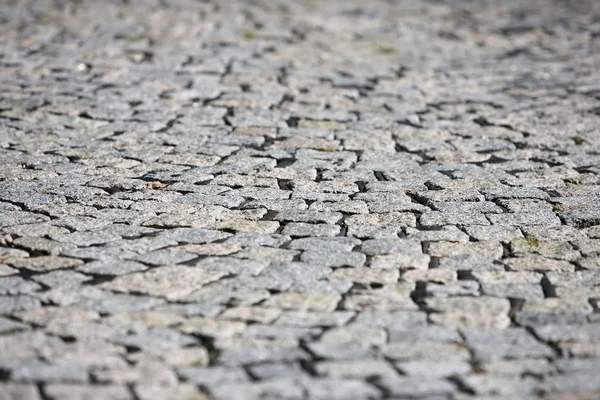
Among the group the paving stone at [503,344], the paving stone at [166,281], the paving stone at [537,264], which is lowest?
the paving stone at [503,344]

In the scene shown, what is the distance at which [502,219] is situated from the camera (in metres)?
4.79

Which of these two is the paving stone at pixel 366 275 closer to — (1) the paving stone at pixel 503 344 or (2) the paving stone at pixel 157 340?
(1) the paving stone at pixel 503 344

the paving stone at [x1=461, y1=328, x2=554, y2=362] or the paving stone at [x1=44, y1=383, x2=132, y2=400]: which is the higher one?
the paving stone at [x1=44, y1=383, x2=132, y2=400]

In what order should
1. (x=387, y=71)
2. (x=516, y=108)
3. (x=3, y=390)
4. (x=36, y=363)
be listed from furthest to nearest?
(x=387, y=71) < (x=516, y=108) < (x=36, y=363) < (x=3, y=390)

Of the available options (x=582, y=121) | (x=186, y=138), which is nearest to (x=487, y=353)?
(x=186, y=138)

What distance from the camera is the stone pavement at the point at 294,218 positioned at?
3.23 m

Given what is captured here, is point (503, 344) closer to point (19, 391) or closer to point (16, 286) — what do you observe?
point (19, 391)

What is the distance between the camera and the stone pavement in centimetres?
323

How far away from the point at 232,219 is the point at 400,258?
973 millimetres

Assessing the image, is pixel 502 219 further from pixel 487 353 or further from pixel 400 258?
pixel 487 353

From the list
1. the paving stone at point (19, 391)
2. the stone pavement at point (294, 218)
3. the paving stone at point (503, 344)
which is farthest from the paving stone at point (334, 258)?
the paving stone at point (19, 391)

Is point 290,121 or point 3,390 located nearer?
point 3,390

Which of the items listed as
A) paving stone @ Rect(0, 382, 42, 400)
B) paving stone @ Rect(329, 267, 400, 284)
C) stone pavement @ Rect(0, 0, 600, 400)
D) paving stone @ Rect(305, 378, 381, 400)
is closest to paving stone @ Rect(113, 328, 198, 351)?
stone pavement @ Rect(0, 0, 600, 400)

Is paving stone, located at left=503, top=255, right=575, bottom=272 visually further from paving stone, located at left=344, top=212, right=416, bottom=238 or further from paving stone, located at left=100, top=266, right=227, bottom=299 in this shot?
paving stone, located at left=100, top=266, right=227, bottom=299
